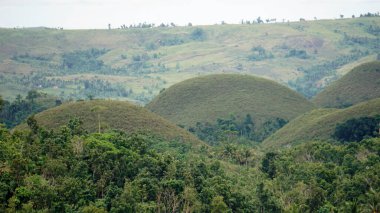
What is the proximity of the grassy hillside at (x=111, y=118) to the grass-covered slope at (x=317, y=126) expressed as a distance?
33191 millimetres

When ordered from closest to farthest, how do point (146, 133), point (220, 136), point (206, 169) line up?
point (206, 169) → point (146, 133) → point (220, 136)

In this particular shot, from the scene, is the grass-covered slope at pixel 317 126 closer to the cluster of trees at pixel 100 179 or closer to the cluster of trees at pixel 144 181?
the cluster of trees at pixel 144 181

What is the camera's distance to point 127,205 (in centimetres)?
7838

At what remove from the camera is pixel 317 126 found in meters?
174

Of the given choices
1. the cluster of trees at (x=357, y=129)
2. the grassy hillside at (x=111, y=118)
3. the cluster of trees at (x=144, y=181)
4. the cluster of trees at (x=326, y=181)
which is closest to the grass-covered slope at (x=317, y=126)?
the cluster of trees at (x=357, y=129)

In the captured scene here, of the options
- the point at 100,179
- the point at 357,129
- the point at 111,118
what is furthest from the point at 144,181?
the point at 357,129

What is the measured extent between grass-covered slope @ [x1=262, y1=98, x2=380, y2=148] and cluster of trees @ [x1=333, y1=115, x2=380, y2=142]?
498 centimetres

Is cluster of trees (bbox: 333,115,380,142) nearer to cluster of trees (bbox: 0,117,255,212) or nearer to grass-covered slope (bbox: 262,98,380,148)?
grass-covered slope (bbox: 262,98,380,148)

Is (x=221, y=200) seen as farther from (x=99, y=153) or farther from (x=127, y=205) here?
(x=99, y=153)

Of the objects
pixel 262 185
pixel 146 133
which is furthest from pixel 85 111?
pixel 262 185

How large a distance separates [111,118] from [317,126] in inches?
2381

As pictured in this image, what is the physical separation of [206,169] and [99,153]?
1882cm

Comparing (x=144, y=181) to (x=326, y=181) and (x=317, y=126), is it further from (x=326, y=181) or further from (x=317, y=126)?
(x=317, y=126)

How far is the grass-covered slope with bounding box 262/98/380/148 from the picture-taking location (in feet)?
543
